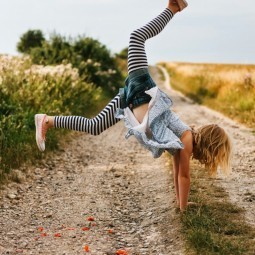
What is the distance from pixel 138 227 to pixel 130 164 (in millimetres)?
3102

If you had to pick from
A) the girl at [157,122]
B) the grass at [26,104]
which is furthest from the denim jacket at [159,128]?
the grass at [26,104]

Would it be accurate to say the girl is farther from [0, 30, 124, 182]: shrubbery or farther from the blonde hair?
[0, 30, 124, 182]: shrubbery

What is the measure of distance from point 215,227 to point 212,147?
2.78 ft

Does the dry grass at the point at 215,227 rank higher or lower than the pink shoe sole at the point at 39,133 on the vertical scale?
lower

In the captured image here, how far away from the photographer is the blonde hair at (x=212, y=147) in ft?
17.2

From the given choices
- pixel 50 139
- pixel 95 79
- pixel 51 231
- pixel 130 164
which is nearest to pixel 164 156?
pixel 130 164

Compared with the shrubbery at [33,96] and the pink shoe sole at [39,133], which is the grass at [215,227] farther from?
the shrubbery at [33,96]

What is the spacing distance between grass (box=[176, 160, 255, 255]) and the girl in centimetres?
30

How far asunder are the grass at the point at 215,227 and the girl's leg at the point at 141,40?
1535 mm

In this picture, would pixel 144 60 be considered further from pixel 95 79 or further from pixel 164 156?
pixel 95 79

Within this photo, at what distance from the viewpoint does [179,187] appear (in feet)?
17.3

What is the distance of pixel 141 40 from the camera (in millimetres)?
5000

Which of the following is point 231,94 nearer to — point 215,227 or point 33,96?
point 33,96

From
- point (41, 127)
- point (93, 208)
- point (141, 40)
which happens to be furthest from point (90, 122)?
point (93, 208)
